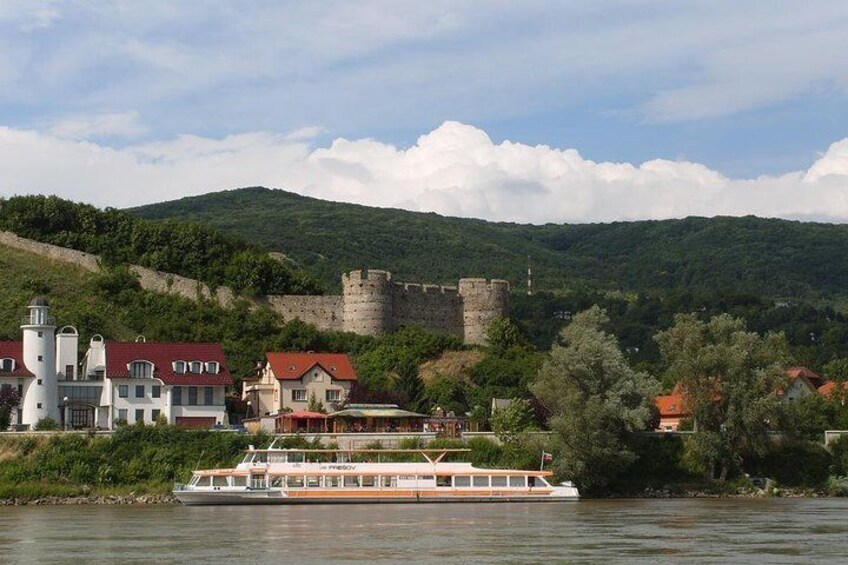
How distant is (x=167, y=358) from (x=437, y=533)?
35199 mm

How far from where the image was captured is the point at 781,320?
6841 inches

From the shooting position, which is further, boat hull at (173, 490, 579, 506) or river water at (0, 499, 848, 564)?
boat hull at (173, 490, 579, 506)

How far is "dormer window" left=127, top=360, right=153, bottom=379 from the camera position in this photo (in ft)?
279

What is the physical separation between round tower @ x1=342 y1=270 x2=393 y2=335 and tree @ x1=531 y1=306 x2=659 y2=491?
27203 mm

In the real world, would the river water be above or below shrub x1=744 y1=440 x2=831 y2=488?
below

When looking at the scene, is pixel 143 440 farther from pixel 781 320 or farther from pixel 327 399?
pixel 781 320

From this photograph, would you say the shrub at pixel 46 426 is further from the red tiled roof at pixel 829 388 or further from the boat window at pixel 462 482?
the red tiled roof at pixel 829 388

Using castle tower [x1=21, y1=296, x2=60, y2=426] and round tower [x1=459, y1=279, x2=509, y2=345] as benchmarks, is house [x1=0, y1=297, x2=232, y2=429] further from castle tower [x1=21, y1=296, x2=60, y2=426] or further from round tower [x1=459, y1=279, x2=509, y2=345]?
round tower [x1=459, y1=279, x2=509, y2=345]

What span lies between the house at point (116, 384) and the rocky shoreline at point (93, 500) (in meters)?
10.2

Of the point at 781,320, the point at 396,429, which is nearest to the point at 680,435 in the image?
the point at 396,429

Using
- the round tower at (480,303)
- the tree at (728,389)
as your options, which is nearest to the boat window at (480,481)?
the tree at (728,389)

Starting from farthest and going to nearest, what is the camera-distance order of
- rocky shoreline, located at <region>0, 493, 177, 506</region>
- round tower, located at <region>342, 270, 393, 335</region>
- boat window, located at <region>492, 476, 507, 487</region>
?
1. round tower, located at <region>342, 270, 393, 335</region>
2. boat window, located at <region>492, 476, 507, 487</region>
3. rocky shoreline, located at <region>0, 493, 177, 506</region>

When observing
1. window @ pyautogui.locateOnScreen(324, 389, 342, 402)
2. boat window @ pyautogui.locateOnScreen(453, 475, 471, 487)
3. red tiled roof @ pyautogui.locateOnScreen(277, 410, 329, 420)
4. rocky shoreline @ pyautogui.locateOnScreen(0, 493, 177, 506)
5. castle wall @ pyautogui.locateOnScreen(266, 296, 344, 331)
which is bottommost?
rocky shoreline @ pyautogui.locateOnScreen(0, 493, 177, 506)

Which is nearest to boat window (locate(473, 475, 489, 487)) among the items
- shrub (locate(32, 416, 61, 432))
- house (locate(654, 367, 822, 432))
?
house (locate(654, 367, 822, 432))
